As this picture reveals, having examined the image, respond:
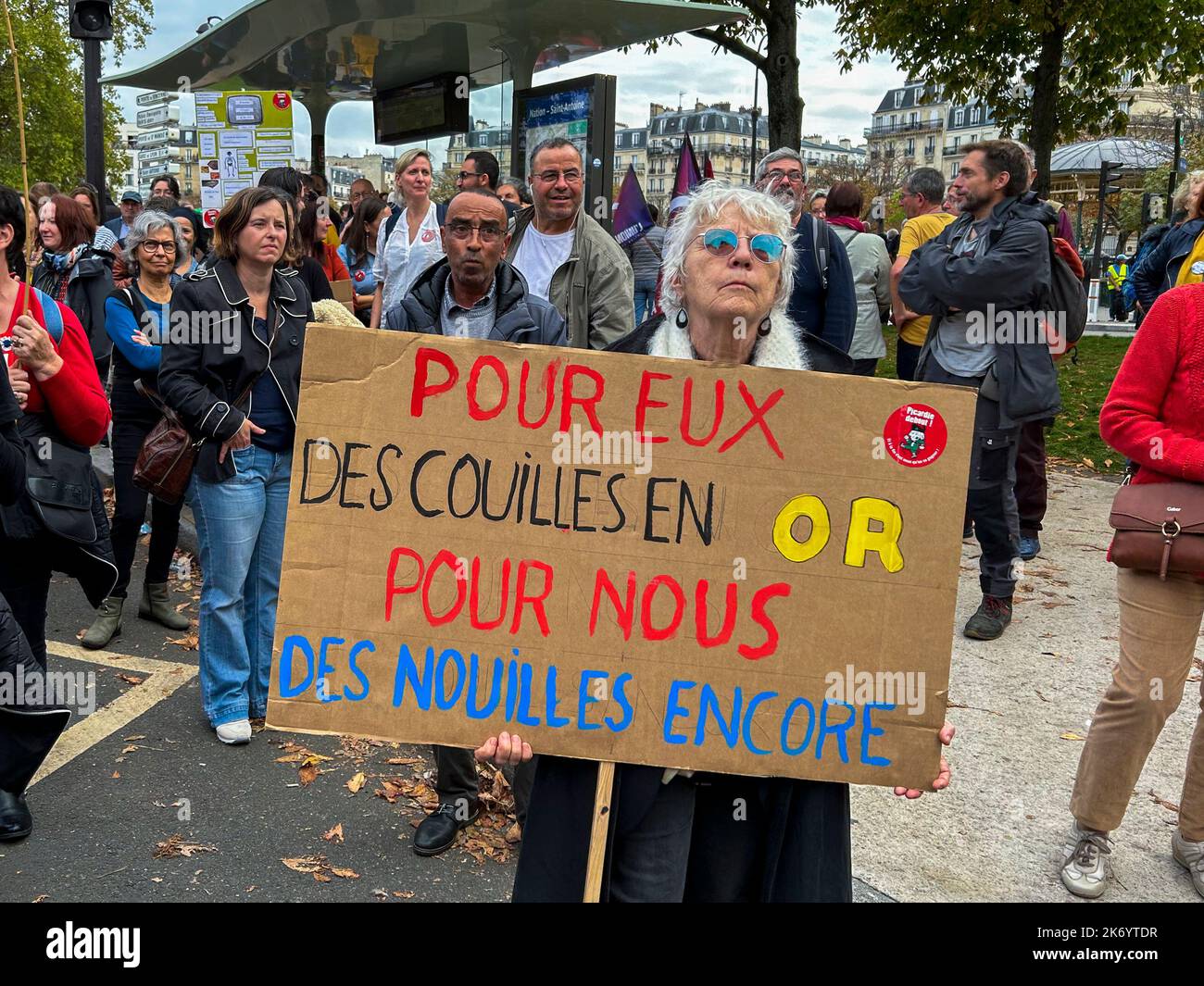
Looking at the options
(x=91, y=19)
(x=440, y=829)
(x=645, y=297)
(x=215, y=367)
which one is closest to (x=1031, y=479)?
(x=645, y=297)

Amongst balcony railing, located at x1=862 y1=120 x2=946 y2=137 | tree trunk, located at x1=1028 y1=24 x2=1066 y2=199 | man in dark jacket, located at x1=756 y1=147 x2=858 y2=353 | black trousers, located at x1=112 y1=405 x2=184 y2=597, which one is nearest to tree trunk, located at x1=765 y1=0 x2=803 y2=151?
tree trunk, located at x1=1028 y1=24 x2=1066 y2=199

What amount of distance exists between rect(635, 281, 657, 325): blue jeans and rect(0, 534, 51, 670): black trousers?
6248 mm

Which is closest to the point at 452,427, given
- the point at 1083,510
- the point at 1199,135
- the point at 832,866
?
the point at 832,866

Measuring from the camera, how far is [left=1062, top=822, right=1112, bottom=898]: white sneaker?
3611 mm

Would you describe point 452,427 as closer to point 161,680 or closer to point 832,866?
point 832,866

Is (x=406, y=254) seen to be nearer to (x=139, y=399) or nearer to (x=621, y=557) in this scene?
(x=139, y=399)

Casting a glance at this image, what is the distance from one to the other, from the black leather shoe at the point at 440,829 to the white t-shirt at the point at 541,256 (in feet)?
7.27

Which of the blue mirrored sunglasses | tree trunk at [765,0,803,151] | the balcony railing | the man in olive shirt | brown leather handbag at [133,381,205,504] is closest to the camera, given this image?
the blue mirrored sunglasses

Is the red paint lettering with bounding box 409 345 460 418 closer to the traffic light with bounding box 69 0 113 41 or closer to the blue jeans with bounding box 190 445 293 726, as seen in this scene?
the blue jeans with bounding box 190 445 293 726

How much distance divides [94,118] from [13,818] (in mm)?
7682

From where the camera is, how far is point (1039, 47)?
15.3 meters

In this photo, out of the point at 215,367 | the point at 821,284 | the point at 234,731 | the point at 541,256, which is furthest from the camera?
the point at 821,284

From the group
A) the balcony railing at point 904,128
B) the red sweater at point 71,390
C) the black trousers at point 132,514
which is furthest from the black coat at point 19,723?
the balcony railing at point 904,128

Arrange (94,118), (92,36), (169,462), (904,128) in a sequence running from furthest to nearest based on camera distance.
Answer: (904,128), (94,118), (92,36), (169,462)
